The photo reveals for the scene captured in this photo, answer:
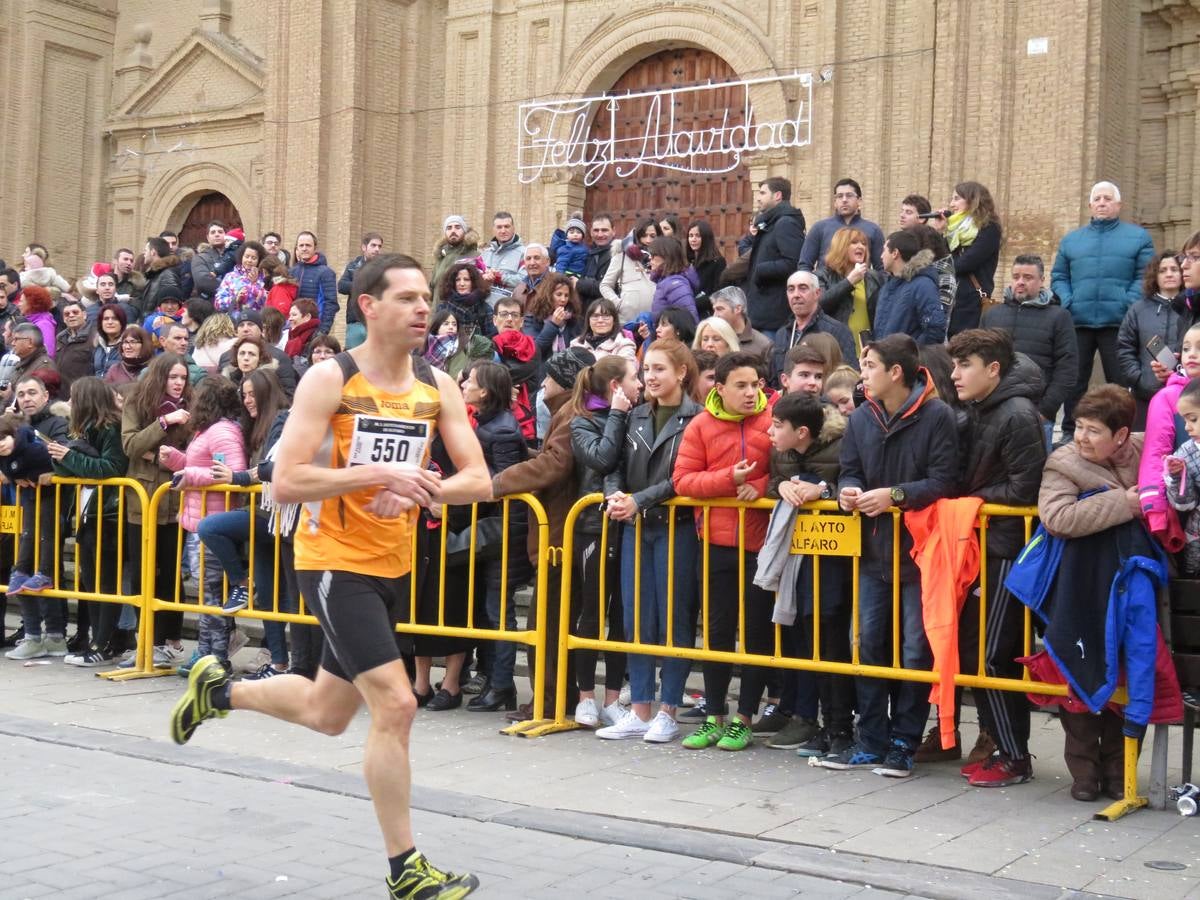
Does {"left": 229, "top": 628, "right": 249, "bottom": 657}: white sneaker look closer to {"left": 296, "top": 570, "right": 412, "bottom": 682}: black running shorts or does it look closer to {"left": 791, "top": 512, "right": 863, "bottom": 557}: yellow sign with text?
{"left": 791, "top": 512, "right": 863, "bottom": 557}: yellow sign with text

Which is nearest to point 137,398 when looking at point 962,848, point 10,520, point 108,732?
point 10,520

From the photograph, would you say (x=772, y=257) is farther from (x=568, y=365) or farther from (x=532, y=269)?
(x=568, y=365)

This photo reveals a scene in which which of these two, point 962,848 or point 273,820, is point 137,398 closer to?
point 273,820

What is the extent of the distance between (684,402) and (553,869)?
348 centimetres

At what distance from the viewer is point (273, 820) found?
6359 mm

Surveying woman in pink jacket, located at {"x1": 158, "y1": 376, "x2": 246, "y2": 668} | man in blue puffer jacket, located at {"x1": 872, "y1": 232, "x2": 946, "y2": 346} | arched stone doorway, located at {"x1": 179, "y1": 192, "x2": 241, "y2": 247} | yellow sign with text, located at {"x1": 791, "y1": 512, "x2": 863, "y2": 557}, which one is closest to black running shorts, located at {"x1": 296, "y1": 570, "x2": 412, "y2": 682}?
yellow sign with text, located at {"x1": 791, "y1": 512, "x2": 863, "y2": 557}

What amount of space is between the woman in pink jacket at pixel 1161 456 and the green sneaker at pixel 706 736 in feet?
8.40

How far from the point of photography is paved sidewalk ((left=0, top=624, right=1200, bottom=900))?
232 inches

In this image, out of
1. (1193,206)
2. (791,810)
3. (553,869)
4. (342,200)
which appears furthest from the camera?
(342,200)

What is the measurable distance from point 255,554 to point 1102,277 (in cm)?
646

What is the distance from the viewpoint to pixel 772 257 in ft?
40.0

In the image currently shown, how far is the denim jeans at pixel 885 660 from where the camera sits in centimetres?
745

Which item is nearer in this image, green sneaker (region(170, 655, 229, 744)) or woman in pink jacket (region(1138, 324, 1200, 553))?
green sneaker (region(170, 655, 229, 744))

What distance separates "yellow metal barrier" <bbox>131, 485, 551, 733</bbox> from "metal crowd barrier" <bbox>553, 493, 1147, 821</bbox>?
14cm
